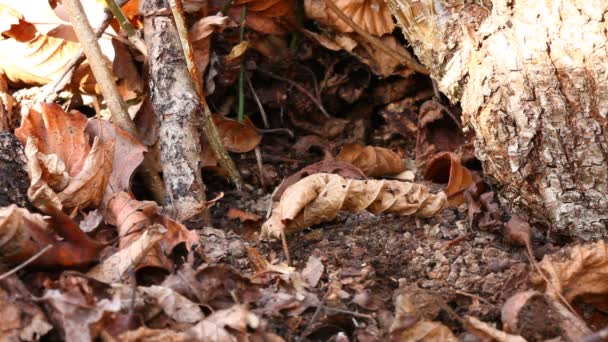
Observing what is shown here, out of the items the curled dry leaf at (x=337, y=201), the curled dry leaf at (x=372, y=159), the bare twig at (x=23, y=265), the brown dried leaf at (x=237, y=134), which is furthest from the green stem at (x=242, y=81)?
the bare twig at (x=23, y=265)

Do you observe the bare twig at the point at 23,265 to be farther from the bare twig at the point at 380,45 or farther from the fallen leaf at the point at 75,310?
the bare twig at the point at 380,45

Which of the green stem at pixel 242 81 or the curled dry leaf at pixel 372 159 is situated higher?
the green stem at pixel 242 81

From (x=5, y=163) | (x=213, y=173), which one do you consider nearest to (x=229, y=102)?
(x=213, y=173)

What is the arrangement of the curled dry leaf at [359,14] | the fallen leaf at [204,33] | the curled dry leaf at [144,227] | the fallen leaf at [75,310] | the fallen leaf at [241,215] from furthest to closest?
1. the curled dry leaf at [359,14]
2. the fallen leaf at [204,33]
3. the fallen leaf at [241,215]
4. the curled dry leaf at [144,227]
5. the fallen leaf at [75,310]

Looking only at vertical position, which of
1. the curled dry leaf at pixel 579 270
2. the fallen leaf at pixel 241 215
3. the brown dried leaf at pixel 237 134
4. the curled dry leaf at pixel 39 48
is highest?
the curled dry leaf at pixel 39 48

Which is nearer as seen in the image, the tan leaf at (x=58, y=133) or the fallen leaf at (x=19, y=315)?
the fallen leaf at (x=19, y=315)

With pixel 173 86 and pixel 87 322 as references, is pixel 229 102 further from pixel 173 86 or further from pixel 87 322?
pixel 87 322

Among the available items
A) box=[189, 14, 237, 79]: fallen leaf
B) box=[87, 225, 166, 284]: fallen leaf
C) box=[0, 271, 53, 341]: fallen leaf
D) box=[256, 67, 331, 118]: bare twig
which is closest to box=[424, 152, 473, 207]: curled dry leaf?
box=[256, 67, 331, 118]: bare twig
